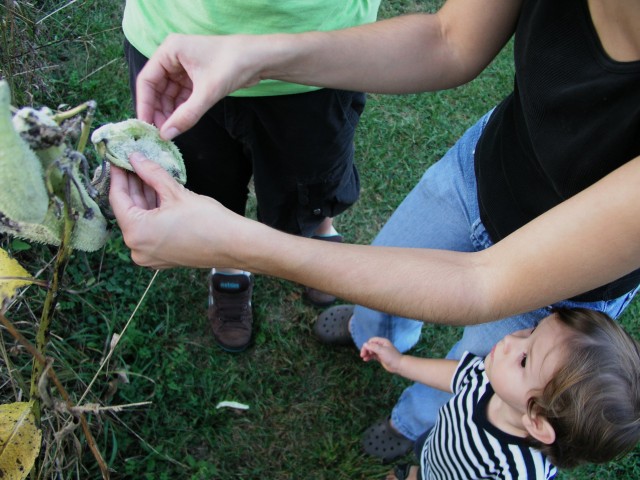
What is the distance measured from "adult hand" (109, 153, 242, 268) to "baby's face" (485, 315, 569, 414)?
29.4 inches

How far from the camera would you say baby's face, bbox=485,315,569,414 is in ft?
4.22

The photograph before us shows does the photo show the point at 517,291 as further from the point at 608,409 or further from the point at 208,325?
the point at 208,325

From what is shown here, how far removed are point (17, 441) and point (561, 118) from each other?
4.04ft

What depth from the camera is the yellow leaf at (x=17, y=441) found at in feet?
3.41

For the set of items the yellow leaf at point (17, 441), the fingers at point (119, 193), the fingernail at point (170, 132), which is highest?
the fingernail at point (170, 132)

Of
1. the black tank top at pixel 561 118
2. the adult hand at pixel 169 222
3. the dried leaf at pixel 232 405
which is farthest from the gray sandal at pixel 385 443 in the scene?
the adult hand at pixel 169 222

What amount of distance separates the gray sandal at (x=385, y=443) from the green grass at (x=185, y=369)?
5 centimetres

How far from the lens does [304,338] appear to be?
7.98 ft

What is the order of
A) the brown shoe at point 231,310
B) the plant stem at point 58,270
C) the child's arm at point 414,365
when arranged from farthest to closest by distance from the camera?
1. the brown shoe at point 231,310
2. the child's arm at point 414,365
3. the plant stem at point 58,270

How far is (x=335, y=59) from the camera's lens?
50.9 inches

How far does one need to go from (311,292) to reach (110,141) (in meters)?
1.51

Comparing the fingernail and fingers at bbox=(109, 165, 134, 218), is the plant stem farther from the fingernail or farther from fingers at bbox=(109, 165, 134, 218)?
the fingernail

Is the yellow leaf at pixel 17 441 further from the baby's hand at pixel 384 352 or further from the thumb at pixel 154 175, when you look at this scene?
the baby's hand at pixel 384 352

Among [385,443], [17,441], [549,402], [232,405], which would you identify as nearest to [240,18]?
[17,441]
